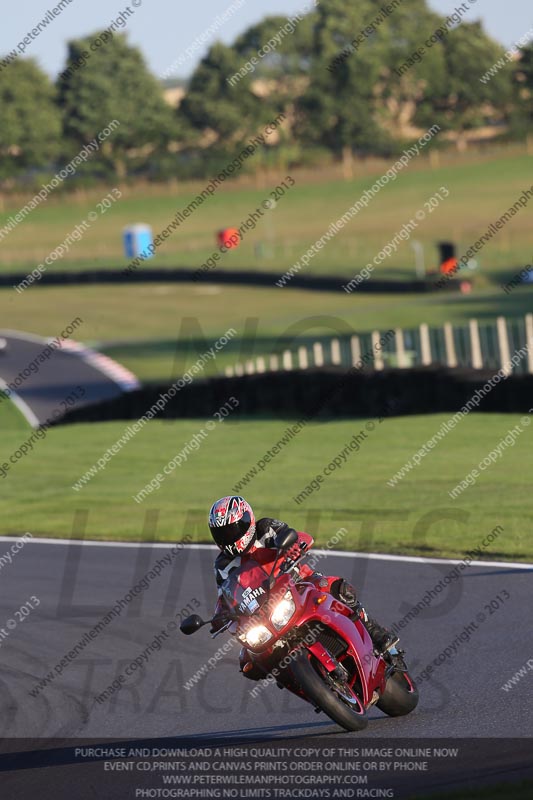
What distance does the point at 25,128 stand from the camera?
114 meters

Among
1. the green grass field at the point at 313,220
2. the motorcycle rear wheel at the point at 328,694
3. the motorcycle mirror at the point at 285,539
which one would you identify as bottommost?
the motorcycle rear wheel at the point at 328,694

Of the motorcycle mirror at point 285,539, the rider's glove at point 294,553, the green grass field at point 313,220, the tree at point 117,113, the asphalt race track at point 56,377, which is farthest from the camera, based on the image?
the tree at point 117,113

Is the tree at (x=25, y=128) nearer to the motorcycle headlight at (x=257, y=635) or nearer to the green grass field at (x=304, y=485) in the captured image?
the green grass field at (x=304, y=485)

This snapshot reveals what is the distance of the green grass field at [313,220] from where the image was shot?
232 feet

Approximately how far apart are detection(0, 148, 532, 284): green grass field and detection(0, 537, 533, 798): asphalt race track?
48305 mm

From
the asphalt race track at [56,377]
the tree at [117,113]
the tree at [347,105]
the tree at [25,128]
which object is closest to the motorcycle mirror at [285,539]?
the asphalt race track at [56,377]

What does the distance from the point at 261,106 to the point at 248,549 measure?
391 feet

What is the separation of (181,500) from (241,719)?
9532 mm

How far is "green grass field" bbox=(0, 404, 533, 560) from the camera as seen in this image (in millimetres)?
14210

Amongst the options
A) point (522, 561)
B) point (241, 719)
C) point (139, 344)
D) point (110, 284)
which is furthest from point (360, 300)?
point (241, 719)

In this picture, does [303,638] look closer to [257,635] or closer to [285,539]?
[257,635]

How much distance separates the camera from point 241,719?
8.42 metres

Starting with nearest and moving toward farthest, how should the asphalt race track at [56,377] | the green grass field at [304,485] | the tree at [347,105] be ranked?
the green grass field at [304,485] < the asphalt race track at [56,377] < the tree at [347,105]

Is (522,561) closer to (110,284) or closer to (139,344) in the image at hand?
(139,344)
